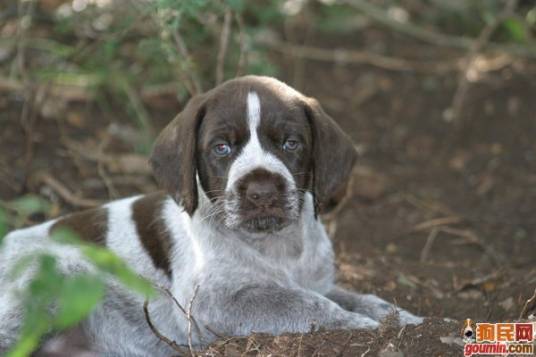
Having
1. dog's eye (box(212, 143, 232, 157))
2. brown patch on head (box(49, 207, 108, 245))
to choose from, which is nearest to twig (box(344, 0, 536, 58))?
brown patch on head (box(49, 207, 108, 245))

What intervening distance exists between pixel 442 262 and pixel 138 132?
3913mm

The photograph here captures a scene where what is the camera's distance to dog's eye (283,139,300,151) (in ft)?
17.6

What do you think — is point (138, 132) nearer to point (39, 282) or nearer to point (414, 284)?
point (414, 284)

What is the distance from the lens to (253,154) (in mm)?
5219

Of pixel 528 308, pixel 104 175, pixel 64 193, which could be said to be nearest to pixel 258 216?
pixel 528 308

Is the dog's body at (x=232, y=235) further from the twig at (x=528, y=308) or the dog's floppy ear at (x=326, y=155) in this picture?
the twig at (x=528, y=308)

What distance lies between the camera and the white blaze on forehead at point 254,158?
515 cm

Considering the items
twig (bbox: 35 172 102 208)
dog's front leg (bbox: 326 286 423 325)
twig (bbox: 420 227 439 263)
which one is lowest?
twig (bbox: 420 227 439 263)

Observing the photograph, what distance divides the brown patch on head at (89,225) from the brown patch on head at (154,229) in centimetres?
23

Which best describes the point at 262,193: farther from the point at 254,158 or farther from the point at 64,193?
the point at 64,193

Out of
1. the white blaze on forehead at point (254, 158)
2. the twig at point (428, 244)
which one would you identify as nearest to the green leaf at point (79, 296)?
the white blaze on forehead at point (254, 158)

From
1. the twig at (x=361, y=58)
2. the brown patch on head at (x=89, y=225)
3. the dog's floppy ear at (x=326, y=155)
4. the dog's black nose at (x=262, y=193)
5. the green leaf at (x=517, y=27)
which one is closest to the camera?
the dog's black nose at (x=262, y=193)

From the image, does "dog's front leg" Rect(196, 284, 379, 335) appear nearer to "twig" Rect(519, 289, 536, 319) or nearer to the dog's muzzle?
the dog's muzzle

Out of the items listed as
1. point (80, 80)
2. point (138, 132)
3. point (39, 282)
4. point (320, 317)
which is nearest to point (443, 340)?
point (320, 317)
